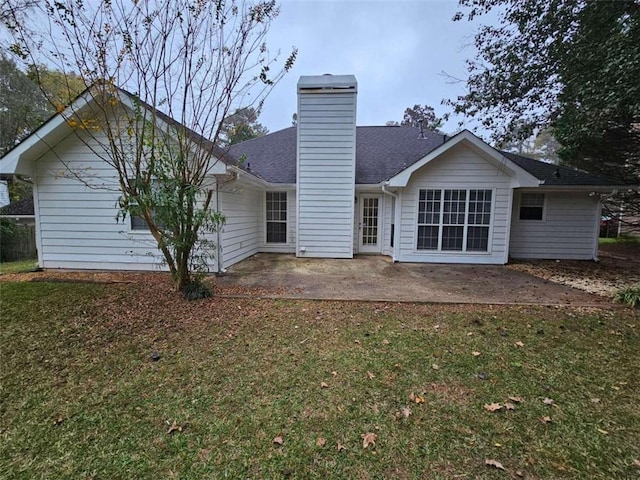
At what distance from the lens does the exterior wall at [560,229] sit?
974cm

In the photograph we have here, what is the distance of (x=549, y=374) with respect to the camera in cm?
315

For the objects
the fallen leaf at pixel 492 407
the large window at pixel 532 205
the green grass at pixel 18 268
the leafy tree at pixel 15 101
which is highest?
the leafy tree at pixel 15 101

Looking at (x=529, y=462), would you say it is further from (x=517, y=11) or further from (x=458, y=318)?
(x=517, y=11)

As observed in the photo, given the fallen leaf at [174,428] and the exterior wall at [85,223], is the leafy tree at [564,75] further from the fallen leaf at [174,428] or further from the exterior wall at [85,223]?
the fallen leaf at [174,428]

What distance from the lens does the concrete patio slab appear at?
562 cm

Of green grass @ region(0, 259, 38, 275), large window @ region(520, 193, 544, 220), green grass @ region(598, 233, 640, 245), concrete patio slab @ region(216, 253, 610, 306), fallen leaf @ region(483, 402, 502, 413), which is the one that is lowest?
green grass @ region(0, 259, 38, 275)

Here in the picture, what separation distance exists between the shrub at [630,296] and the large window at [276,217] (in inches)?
348

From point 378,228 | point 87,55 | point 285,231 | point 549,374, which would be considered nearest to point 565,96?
point 378,228

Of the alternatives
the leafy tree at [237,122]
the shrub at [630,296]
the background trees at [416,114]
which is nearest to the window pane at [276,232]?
the leafy tree at [237,122]

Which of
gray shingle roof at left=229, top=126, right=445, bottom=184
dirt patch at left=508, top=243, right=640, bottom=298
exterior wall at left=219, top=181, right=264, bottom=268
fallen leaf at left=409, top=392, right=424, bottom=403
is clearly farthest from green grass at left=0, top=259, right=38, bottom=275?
dirt patch at left=508, top=243, right=640, bottom=298

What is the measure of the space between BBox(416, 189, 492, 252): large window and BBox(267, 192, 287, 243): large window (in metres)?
4.75

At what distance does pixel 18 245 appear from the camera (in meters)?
12.2

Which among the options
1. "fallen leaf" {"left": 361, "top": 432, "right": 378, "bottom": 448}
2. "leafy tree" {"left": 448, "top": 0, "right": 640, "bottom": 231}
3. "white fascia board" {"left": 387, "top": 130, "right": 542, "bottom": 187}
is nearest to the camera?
"fallen leaf" {"left": 361, "top": 432, "right": 378, "bottom": 448}

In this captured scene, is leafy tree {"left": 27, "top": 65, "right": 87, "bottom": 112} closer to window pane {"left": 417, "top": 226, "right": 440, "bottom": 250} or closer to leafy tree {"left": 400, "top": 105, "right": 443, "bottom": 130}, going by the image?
window pane {"left": 417, "top": 226, "right": 440, "bottom": 250}
